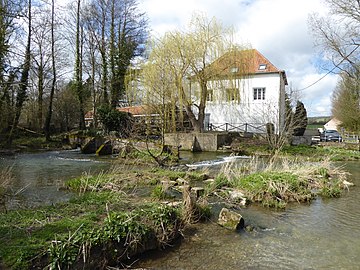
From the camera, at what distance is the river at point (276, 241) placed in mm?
4582

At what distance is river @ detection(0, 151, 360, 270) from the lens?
4582 millimetres

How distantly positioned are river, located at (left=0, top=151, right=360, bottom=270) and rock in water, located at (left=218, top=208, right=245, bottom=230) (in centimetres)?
15

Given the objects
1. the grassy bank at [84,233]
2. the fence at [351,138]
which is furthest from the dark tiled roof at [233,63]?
the grassy bank at [84,233]

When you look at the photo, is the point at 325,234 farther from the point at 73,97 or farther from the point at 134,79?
the point at 73,97

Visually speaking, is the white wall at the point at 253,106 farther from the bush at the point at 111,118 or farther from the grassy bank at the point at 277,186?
the grassy bank at the point at 277,186

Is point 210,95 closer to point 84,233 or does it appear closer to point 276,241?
point 276,241

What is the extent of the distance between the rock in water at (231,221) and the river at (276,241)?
148 millimetres

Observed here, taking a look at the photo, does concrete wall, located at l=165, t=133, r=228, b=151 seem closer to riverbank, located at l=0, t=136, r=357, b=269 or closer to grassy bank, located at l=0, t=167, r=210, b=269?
riverbank, located at l=0, t=136, r=357, b=269

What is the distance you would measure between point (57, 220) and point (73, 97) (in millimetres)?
26954

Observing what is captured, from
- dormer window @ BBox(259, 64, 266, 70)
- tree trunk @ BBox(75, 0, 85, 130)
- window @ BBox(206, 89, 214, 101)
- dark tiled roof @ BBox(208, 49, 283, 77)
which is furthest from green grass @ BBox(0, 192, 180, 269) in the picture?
dormer window @ BBox(259, 64, 266, 70)

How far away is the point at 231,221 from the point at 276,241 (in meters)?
0.95

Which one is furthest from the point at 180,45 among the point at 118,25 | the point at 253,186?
the point at 253,186

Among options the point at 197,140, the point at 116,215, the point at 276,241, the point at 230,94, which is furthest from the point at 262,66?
the point at 116,215

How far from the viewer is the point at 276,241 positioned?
5.44 meters
